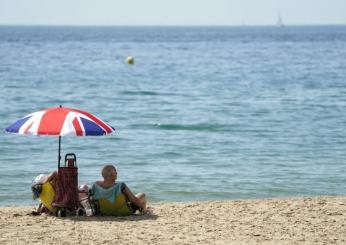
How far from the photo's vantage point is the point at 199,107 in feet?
88.3

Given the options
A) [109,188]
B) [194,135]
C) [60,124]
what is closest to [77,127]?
[60,124]

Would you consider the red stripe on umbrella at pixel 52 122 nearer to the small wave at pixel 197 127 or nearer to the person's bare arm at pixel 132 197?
the person's bare arm at pixel 132 197

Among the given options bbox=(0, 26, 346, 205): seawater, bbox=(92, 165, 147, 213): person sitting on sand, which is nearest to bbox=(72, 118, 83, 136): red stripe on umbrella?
bbox=(92, 165, 147, 213): person sitting on sand

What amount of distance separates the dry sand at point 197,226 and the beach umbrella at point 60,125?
98 centimetres

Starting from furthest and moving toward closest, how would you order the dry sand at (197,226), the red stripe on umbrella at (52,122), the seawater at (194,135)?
1. the seawater at (194,135)
2. the red stripe on umbrella at (52,122)
3. the dry sand at (197,226)

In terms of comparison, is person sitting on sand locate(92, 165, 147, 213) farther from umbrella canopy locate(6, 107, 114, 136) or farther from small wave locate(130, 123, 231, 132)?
small wave locate(130, 123, 231, 132)

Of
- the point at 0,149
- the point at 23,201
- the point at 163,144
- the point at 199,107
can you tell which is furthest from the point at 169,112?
the point at 23,201

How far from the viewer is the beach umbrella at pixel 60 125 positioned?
896 cm

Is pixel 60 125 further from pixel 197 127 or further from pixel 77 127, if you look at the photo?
Result: pixel 197 127

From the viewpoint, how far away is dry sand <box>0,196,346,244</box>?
8.34 meters

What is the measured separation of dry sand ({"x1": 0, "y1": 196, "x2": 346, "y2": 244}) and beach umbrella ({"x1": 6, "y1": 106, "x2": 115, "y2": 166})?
0.98 metres

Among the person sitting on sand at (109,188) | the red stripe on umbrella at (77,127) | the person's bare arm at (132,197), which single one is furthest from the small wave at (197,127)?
the red stripe on umbrella at (77,127)

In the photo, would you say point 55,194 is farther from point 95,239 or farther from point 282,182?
point 282,182

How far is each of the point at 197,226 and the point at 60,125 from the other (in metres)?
1.82
